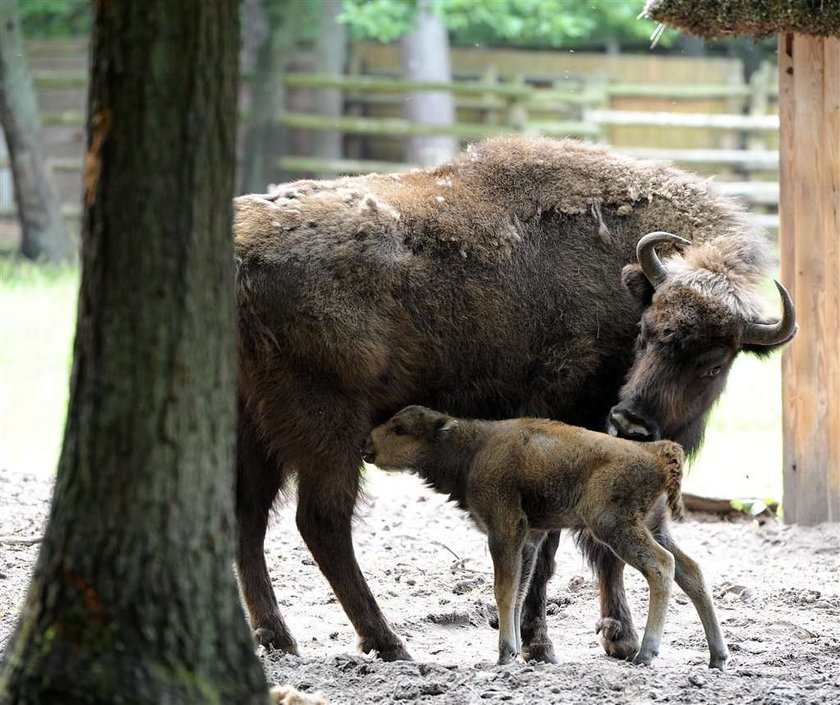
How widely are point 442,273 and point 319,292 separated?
2.04 ft

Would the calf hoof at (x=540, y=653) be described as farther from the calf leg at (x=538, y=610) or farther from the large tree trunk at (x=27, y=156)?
the large tree trunk at (x=27, y=156)

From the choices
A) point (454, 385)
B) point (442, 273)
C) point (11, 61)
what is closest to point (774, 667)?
point (454, 385)

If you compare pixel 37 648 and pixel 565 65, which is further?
pixel 565 65

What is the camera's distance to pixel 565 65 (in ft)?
80.0

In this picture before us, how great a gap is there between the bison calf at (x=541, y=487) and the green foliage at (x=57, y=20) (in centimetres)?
2187

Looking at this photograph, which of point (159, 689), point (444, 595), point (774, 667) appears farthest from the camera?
point (444, 595)

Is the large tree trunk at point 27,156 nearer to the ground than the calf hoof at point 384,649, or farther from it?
farther from it

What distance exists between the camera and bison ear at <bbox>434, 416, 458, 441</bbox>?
16.6 ft

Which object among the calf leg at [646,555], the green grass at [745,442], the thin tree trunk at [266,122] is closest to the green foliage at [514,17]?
the thin tree trunk at [266,122]

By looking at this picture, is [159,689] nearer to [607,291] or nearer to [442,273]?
[442,273]

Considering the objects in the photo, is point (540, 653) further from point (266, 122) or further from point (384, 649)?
point (266, 122)

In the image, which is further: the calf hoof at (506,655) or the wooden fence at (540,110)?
the wooden fence at (540,110)

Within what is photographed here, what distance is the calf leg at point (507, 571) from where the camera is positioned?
4770 millimetres

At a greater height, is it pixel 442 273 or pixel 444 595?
pixel 442 273
